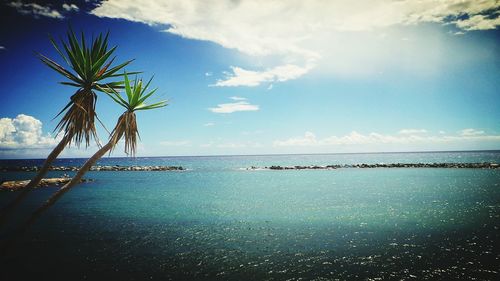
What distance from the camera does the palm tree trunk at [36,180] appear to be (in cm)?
587

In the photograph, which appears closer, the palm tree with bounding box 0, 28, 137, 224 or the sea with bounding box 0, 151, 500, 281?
the palm tree with bounding box 0, 28, 137, 224

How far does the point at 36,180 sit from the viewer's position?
Answer: 6219 mm

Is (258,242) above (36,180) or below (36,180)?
below

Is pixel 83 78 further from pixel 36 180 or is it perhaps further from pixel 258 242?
pixel 258 242

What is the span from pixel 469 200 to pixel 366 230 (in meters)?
17.3

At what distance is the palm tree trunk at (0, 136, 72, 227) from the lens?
587 centimetres

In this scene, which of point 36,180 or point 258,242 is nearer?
point 36,180

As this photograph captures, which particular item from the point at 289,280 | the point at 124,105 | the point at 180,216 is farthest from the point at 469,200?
the point at 124,105

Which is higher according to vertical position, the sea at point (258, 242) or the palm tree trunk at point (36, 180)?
the palm tree trunk at point (36, 180)

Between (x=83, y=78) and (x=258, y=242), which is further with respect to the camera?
(x=258, y=242)

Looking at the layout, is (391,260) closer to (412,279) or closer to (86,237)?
(412,279)

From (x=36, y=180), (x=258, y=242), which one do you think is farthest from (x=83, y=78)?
(x=258, y=242)

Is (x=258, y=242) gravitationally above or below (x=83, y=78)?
below

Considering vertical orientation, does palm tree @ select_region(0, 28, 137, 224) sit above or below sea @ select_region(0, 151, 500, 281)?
above
